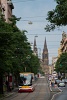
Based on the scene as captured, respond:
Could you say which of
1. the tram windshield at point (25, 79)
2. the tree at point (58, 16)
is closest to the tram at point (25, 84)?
the tram windshield at point (25, 79)

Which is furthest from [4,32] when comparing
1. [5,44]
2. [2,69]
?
[2,69]

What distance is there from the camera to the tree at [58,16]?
22.3 meters

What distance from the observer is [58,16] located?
75.7ft

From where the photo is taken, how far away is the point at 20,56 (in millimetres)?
72125

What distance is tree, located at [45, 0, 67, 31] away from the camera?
73.1 feet

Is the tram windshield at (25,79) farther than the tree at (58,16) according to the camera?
Yes

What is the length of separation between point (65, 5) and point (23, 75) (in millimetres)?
44403

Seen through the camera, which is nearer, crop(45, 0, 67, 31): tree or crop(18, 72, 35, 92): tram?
crop(45, 0, 67, 31): tree

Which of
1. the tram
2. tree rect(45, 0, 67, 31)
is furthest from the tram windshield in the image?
tree rect(45, 0, 67, 31)

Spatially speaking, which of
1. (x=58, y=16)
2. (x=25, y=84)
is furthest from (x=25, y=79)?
(x=58, y=16)

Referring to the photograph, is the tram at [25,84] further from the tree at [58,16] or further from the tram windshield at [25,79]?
the tree at [58,16]

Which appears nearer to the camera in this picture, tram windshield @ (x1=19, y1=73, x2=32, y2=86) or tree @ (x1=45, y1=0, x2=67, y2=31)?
tree @ (x1=45, y1=0, x2=67, y2=31)

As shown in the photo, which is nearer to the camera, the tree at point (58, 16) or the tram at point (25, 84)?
the tree at point (58, 16)

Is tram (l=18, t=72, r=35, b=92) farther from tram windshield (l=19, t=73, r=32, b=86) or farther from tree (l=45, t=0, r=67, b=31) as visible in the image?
tree (l=45, t=0, r=67, b=31)
